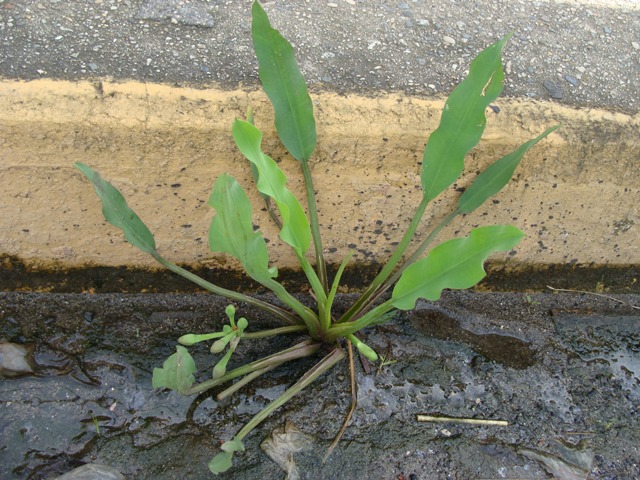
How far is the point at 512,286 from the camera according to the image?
1450 mm

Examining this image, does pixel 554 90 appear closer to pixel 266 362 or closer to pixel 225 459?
pixel 266 362

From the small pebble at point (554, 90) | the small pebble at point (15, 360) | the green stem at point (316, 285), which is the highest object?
the small pebble at point (554, 90)

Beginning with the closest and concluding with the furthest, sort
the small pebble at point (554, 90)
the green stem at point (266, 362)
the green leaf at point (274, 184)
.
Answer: the green leaf at point (274, 184) < the green stem at point (266, 362) < the small pebble at point (554, 90)

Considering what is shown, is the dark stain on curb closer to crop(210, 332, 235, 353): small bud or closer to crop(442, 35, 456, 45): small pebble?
crop(210, 332, 235, 353): small bud

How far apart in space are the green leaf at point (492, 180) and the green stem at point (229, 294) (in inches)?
14.9

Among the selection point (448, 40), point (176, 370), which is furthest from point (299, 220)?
point (448, 40)

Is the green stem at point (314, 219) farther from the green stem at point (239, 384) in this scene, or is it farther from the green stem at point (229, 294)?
the green stem at point (239, 384)

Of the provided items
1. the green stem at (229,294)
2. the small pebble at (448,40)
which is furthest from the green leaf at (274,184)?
the small pebble at (448,40)

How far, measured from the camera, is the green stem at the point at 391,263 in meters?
1.16

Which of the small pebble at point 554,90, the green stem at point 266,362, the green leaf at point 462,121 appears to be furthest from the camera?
the small pebble at point 554,90

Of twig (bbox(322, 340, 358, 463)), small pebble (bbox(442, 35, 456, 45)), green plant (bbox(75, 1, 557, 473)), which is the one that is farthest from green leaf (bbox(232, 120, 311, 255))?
small pebble (bbox(442, 35, 456, 45))

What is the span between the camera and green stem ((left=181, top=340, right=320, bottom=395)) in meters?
1.13

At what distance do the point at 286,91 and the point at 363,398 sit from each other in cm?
57

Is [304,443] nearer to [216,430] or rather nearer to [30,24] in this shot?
[216,430]
